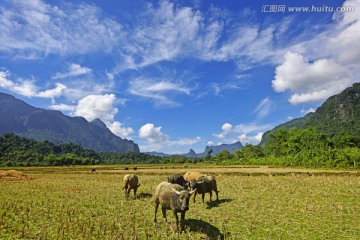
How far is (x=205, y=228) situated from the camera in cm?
1230

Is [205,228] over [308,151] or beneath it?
beneath

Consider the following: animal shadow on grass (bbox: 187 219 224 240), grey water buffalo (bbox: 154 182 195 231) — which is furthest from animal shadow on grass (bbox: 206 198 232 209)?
grey water buffalo (bbox: 154 182 195 231)

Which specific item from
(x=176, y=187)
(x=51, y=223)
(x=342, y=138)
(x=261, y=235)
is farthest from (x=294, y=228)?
(x=342, y=138)

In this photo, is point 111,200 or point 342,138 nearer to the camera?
point 111,200

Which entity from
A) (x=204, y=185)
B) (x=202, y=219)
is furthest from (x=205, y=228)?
(x=204, y=185)

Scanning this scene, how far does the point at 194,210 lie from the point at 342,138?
288 feet

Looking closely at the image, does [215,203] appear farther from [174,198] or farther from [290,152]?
[290,152]

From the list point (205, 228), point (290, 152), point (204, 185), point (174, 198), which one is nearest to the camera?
point (205, 228)

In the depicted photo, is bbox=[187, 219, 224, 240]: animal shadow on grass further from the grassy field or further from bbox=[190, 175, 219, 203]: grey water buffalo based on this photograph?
bbox=[190, 175, 219, 203]: grey water buffalo

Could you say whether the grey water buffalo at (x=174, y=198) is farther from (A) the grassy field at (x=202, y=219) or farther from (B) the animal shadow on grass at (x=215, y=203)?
(B) the animal shadow on grass at (x=215, y=203)

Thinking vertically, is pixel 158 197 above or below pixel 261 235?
above

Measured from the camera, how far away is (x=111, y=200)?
64.6 ft

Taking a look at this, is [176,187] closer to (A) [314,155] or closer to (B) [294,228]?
(B) [294,228]

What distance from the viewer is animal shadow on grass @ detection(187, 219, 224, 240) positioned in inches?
440
